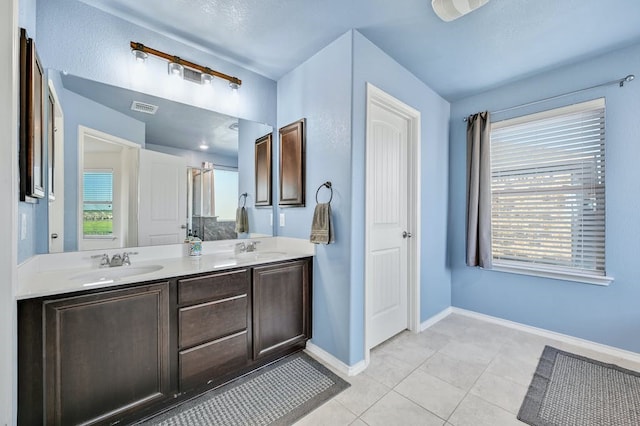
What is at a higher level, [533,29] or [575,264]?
[533,29]

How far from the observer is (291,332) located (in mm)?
2193

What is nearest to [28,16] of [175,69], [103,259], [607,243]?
[175,69]

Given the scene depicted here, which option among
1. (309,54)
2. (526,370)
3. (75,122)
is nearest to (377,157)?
(309,54)

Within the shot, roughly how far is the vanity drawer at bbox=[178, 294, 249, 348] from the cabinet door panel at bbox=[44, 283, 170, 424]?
0.35ft

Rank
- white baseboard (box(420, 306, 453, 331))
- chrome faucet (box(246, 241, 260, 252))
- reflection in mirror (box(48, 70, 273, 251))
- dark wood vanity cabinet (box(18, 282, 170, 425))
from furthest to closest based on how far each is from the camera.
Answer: white baseboard (box(420, 306, 453, 331)), chrome faucet (box(246, 241, 260, 252)), reflection in mirror (box(48, 70, 273, 251)), dark wood vanity cabinet (box(18, 282, 170, 425))

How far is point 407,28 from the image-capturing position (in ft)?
6.40

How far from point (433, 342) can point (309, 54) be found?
2.79m

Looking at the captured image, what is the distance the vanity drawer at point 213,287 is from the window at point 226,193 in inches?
28.9

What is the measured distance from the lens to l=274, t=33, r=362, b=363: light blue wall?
2023 mm

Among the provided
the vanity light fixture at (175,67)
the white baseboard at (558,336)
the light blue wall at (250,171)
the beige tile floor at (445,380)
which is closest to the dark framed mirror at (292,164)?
the light blue wall at (250,171)

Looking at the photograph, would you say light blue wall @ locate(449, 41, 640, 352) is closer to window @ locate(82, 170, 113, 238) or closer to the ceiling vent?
the ceiling vent

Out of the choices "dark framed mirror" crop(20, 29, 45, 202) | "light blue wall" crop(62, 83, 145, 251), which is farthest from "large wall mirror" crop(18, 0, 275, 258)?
"dark framed mirror" crop(20, 29, 45, 202)

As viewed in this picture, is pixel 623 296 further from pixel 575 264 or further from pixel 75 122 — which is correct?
pixel 75 122

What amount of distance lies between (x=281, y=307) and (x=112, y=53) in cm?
216
